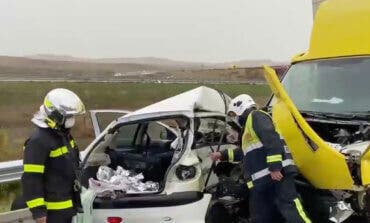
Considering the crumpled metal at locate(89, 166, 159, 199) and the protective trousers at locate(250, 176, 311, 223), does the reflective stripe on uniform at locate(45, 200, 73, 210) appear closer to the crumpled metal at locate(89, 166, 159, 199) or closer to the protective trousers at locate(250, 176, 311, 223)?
the crumpled metal at locate(89, 166, 159, 199)

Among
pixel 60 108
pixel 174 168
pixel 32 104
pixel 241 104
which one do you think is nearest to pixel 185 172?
pixel 174 168

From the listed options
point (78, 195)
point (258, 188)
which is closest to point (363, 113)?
point (258, 188)

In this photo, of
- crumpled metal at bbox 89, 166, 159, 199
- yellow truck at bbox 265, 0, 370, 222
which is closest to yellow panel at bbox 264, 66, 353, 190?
yellow truck at bbox 265, 0, 370, 222

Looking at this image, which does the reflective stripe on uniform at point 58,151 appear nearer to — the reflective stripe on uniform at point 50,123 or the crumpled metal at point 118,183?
the reflective stripe on uniform at point 50,123

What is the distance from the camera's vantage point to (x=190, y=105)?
597cm

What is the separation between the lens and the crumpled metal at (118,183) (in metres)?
5.91

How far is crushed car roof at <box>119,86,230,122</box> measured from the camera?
5977 mm

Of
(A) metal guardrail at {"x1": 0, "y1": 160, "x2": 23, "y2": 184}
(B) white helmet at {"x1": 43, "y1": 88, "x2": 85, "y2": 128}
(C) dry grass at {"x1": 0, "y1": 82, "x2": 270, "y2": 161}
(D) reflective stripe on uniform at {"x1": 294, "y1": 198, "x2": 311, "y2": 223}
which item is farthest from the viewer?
(C) dry grass at {"x1": 0, "y1": 82, "x2": 270, "y2": 161}

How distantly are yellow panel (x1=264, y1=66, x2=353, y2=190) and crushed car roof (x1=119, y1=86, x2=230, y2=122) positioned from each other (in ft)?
2.50

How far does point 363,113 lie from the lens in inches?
223

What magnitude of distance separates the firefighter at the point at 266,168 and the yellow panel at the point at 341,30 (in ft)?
4.51

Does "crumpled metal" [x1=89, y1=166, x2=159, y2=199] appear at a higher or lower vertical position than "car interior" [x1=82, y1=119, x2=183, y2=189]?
lower

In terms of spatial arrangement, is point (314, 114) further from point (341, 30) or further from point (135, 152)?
point (135, 152)

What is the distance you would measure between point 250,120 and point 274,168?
57 centimetres
